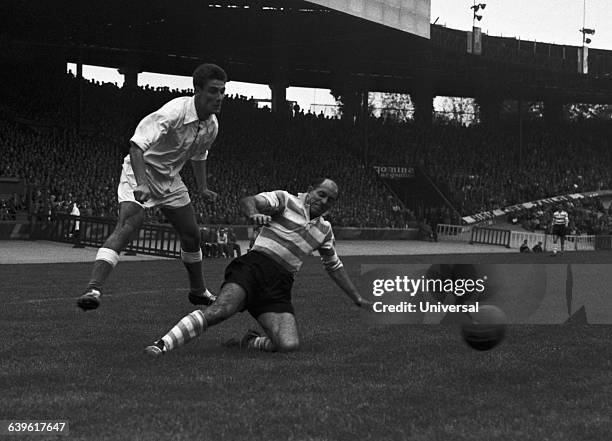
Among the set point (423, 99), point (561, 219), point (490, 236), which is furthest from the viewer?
point (423, 99)

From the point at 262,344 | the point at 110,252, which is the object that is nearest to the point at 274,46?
the point at 110,252

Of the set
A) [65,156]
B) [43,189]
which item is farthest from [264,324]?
[65,156]

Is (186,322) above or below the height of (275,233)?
below

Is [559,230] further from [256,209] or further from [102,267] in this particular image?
[256,209]

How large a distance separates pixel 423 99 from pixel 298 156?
→ 1753 centimetres

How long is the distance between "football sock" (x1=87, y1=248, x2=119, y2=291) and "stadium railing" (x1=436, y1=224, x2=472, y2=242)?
4338 cm

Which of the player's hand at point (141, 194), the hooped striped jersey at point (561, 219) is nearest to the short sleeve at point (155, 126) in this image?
the player's hand at point (141, 194)

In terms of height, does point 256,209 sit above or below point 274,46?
below

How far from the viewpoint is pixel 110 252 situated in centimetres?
837

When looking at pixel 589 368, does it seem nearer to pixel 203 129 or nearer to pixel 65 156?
pixel 203 129

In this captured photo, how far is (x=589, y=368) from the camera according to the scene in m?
7.43

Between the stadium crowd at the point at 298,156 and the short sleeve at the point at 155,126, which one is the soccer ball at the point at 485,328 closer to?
the short sleeve at the point at 155,126

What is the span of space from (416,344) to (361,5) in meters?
36.5

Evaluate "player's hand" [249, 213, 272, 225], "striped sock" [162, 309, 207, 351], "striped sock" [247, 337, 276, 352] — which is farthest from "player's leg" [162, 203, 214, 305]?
"player's hand" [249, 213, 272, 225]
